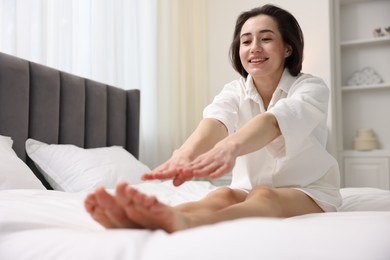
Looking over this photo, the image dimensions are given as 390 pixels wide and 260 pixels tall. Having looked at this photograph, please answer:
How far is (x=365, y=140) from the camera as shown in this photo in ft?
11.8

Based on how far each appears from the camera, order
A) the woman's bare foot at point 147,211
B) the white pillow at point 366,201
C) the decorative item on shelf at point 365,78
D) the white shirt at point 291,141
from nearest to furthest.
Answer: the woman's bare foot at point 147,211, the white shirt at point 291,141, the white pillow at point 366,201, the decorative item on shelf at point 365,78

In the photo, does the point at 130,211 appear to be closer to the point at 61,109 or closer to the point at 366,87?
the point at 61,109

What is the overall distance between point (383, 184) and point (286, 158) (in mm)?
2543

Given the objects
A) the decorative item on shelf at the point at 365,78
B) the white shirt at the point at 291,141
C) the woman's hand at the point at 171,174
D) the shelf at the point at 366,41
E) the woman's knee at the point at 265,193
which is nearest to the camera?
the woman's hand at the point at 171,174

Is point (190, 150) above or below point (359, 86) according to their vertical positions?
below

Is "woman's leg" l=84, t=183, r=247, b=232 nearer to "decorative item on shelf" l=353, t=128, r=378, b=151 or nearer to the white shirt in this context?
the white shirt

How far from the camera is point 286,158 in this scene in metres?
1.35

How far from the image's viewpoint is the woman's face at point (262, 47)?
1437mm

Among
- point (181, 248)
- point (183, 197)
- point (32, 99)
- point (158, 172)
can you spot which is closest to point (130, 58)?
point (32, 99)

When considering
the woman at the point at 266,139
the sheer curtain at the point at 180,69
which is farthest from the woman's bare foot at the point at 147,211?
the sheer curtain at the point at 180,69

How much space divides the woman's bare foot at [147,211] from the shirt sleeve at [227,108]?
0.69 m

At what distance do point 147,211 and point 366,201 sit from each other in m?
1.13

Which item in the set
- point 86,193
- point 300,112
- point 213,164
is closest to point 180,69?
point 86,193

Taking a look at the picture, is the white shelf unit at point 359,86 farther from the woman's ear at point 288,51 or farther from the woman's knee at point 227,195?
the woman's knee at point 227,195
